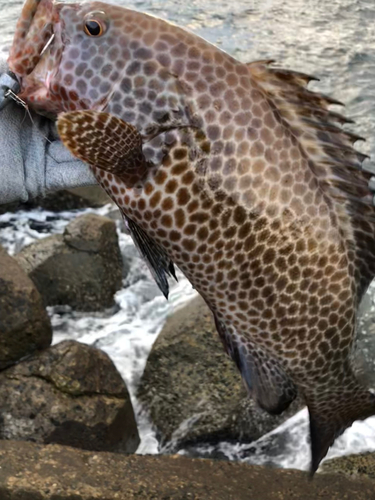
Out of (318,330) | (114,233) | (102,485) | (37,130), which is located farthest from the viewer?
(114,233)

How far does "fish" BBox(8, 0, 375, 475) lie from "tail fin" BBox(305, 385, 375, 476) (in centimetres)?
30

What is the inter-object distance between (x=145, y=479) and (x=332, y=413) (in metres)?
1.46

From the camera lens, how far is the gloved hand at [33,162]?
9.74 ft

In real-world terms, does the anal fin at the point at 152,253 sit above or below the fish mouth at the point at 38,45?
below

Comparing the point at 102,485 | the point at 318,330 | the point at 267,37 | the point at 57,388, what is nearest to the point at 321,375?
the point at 318,330

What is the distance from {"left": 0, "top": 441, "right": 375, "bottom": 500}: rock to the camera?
149 inches

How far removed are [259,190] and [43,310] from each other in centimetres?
327

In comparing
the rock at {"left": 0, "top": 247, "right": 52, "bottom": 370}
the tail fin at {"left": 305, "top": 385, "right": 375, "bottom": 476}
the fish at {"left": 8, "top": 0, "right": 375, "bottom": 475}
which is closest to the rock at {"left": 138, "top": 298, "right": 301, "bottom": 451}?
the rock at {"left": 0, "top": 247, "right": 52, "bottom": 370}

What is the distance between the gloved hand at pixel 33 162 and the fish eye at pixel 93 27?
591 mm

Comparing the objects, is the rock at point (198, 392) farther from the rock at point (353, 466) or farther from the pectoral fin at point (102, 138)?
the pectoral fin at point (102, 138)

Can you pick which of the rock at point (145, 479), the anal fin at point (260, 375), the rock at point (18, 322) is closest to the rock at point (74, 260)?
the rock at point (18, 322)

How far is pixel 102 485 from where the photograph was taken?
3.87 metres

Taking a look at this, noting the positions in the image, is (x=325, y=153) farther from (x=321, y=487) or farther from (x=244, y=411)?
(x=244, y=411)

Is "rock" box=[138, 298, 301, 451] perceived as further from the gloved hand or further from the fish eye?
the fish eye
